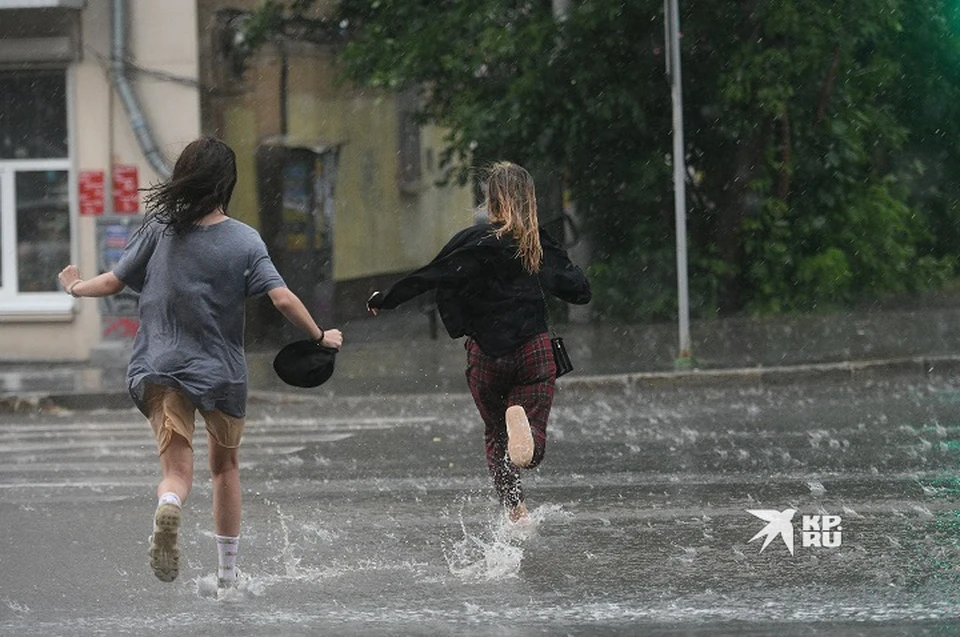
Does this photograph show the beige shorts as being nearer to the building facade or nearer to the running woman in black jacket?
the running woman in black jacket

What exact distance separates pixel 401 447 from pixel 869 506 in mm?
4039

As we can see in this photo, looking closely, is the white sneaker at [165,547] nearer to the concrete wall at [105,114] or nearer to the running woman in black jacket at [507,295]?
the running woman in black jacket at [507,295]

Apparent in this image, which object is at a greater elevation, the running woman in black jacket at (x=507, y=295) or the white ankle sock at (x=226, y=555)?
the running woman in black jacket at (x=507, y=295)

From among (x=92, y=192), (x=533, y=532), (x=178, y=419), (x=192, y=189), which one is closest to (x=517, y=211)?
(x=533, y=532)

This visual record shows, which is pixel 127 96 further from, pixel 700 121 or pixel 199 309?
pixel 199 309

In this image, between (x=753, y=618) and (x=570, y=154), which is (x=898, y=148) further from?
(x=753, y=618)

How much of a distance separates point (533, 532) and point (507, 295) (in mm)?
1071

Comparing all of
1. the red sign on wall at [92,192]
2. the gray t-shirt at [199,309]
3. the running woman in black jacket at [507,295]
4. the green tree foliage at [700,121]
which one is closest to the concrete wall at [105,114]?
the red sign on wall at [92,192]

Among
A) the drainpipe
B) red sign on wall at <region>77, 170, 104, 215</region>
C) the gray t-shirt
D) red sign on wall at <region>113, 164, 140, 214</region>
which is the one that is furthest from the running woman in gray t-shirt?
red sign on wall at <region>77, 170, 104, 215</region>

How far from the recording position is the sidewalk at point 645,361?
49.5 feet

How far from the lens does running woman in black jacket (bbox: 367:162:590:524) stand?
7.38 m

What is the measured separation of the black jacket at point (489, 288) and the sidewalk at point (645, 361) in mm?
7515

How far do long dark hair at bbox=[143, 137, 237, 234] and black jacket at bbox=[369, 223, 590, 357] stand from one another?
1219 millimetres

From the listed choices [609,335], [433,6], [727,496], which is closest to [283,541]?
[727,496]
